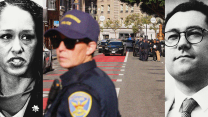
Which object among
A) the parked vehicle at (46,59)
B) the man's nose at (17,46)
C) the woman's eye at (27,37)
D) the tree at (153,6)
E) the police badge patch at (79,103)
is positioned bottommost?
the parked vehicle at (46,59)

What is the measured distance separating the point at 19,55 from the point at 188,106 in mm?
2031

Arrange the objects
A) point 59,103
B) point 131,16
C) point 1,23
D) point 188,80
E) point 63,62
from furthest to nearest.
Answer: point 131,16 → point 188,80 → point 1,23 → point 63,62 → point 59,103

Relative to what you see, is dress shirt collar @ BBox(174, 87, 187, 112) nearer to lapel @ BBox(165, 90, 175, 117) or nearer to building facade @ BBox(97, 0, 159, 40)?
lapel @ BBox(165, 90, 175, 117)

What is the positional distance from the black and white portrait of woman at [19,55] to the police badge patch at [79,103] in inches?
92.4

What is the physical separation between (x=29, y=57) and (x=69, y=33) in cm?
227

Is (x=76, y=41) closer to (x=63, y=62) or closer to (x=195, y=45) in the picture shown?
(x=63, y=62)

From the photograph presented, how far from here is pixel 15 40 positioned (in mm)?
4242

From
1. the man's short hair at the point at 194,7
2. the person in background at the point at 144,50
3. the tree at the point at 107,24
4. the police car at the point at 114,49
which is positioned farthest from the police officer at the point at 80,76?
the tree at the point at 107,24

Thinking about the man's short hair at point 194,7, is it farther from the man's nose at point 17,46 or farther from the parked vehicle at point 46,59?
the parked vehicle at point 46,59

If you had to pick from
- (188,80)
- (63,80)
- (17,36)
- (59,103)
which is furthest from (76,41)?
(188,80)

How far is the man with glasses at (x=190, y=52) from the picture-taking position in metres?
4.52

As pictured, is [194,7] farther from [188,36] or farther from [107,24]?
[107,24]

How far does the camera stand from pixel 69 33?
211 cm

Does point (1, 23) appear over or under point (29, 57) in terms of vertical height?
over
